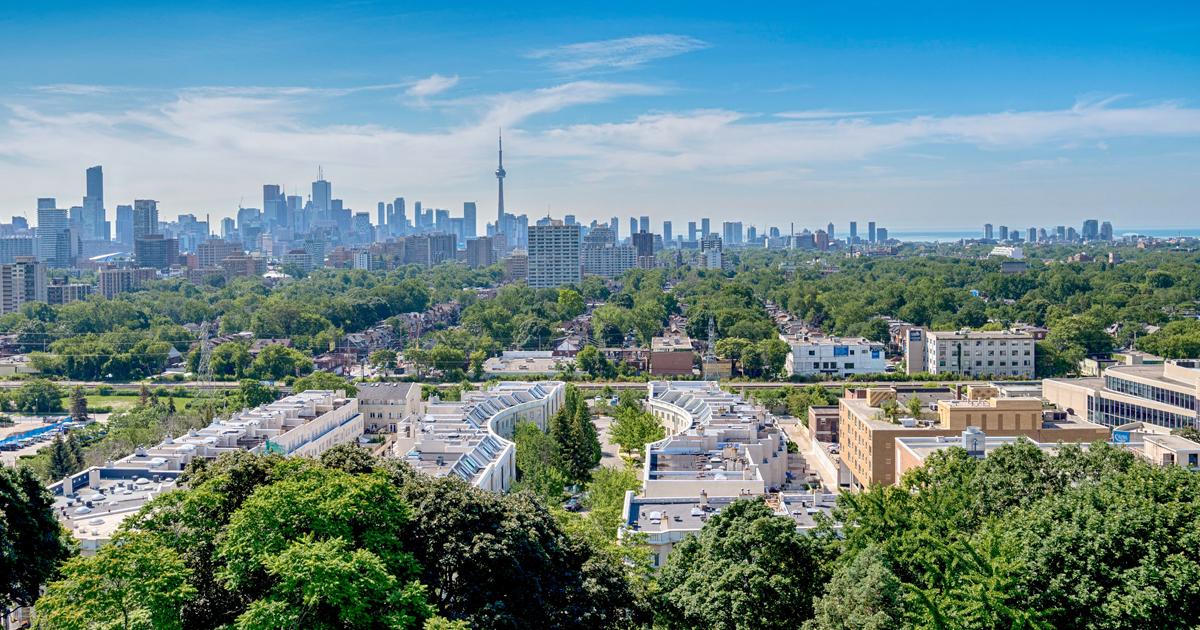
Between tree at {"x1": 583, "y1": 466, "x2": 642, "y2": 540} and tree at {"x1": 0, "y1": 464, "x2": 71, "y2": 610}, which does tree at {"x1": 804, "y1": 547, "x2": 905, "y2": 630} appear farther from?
tree at {"x1": 0, "y1": 464, "x2": 71, "y2": 610}

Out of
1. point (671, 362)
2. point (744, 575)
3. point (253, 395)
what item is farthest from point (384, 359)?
point (744, 575)

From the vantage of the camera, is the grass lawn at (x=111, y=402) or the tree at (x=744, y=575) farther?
the grass lawn at (x=111, y=402)

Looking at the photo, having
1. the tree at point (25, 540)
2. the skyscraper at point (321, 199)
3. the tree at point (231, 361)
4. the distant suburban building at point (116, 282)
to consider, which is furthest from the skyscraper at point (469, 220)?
the tree at point (25, 540)

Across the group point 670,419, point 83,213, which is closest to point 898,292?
point 670,419

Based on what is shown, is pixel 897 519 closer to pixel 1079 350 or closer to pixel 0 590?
pixel 0 590

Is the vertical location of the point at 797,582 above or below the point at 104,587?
below

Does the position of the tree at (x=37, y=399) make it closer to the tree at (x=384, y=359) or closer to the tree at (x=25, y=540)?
the tree at (x=384, y=359)

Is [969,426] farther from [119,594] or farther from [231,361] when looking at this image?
[231,361]
